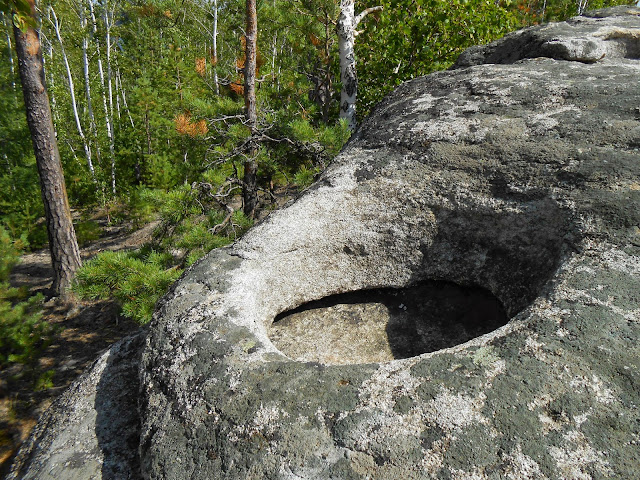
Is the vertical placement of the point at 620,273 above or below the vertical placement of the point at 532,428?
above

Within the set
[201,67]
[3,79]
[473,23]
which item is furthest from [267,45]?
[473,23]

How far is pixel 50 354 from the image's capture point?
6.71 meters

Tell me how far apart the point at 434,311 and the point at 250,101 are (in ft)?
13.9

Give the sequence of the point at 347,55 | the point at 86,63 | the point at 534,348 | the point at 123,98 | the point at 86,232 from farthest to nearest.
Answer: the point at 123,98 → the point at 86,63 → the point at 86,232 → the point at 347,55 → the point at 534,348

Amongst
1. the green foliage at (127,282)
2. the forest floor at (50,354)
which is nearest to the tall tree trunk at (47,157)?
the forest floor at (50,354)

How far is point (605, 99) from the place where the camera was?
2527 mm

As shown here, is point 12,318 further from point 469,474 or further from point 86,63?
point 86,63

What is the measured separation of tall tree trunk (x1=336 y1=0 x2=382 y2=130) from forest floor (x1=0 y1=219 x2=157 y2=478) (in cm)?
561

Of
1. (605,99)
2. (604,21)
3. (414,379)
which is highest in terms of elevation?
Result: (604,21)

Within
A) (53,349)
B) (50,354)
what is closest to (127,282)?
(50,354)

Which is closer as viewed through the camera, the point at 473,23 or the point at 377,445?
the point at 377,445

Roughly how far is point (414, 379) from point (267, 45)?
16.9 metres

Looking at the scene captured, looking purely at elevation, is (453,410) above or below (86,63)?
below

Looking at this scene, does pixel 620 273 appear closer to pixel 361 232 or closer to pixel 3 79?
pixel 361 232
